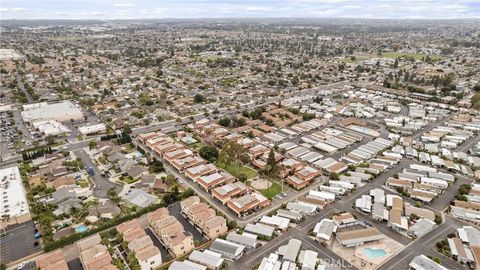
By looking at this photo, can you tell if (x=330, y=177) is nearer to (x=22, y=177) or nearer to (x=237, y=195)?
(x=237, y=195)

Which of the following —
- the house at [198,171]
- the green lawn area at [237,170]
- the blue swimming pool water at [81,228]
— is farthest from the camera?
the green lawn area at [237,170]

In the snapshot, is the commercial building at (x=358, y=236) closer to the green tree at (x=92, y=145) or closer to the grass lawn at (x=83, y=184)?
the grass lawn at (x=83, y=184)

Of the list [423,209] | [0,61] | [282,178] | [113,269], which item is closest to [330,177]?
[282,178]

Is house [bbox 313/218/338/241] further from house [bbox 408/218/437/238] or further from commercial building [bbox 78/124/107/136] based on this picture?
commercial building [bbox 78/124/107/136]

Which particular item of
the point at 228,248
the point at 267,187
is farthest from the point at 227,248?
the point at 267,187

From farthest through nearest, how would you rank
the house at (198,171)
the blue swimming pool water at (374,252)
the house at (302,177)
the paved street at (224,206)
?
1. the house at (198,171)
2. the house at (302,177)
3. the paved street at (224,206)
4. the blue swimming pool water at (374,252)

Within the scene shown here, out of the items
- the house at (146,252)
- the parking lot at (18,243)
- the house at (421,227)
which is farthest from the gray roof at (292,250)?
the parking lot at (18,243)
